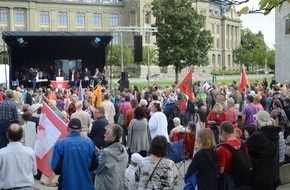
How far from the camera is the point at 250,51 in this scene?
422 ft

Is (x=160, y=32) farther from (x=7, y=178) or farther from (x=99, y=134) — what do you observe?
(x=7, y=178)

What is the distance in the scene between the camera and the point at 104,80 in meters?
35.1

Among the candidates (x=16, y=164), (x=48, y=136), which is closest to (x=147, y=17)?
(x=48, y=136)

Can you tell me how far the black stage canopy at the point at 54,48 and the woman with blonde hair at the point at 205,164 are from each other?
2726cm

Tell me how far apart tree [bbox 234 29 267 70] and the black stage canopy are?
79.5 meters

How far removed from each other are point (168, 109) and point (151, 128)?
4.76 metres

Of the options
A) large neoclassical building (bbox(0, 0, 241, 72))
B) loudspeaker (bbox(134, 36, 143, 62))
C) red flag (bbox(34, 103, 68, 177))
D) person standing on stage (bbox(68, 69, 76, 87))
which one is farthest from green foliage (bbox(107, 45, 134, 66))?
red flag (bbox(34, 103, 68, 177))

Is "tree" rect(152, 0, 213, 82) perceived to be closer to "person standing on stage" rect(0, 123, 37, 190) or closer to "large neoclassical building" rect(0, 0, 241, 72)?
→ "large neoclassical building" rect(0, 0, 241, 72)

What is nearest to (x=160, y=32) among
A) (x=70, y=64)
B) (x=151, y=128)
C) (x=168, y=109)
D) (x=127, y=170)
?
(x=70, y=64)

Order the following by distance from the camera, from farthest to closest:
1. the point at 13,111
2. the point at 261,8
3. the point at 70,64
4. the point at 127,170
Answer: the point at 70,64
the point at 13,111
the point at 127,170
the point at 261,8

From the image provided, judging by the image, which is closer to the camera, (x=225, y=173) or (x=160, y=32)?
(x=225, y=173)

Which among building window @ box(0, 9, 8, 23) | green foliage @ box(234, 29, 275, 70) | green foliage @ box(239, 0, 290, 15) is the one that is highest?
building window @ box(0, 9, 8, 23)

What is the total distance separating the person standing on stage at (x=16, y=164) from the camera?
668 centimetres

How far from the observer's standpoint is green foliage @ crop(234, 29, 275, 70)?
113 meters
